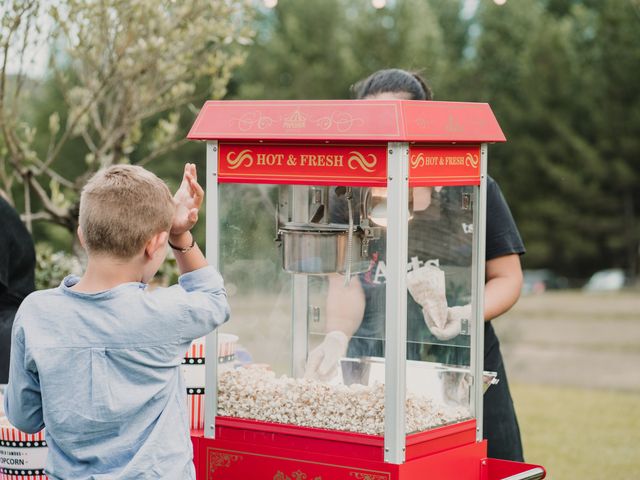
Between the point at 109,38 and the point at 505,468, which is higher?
the point at 109,38

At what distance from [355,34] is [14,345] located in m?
31.6

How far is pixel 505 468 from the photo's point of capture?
271cm

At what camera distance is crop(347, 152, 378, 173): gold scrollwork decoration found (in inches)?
95.3

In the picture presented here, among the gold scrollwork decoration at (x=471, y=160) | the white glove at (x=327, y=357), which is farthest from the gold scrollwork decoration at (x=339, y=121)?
the white glove at (x=327, y=357)

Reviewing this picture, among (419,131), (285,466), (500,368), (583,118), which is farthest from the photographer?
(583,118)

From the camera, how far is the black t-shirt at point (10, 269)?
3.48m

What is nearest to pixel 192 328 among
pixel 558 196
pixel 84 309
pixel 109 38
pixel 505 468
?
pixel 84 309

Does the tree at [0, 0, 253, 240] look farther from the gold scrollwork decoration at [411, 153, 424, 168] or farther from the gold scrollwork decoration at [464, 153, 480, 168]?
the gold scrollwork decoration at [411, 153, 424, 168]

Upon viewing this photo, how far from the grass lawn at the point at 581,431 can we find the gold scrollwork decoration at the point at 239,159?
13.9ft

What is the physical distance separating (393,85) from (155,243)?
1270 mm

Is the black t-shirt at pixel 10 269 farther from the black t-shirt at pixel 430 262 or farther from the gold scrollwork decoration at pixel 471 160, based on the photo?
the gold scrollwork decoration at pixel 471 160

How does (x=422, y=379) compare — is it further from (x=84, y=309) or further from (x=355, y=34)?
(x=355, y=34)

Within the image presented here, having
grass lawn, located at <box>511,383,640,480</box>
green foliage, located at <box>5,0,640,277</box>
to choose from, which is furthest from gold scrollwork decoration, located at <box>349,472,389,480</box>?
green foliage, located at <box>5,0,640,277</box>

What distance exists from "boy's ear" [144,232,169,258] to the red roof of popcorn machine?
1.62 ft
